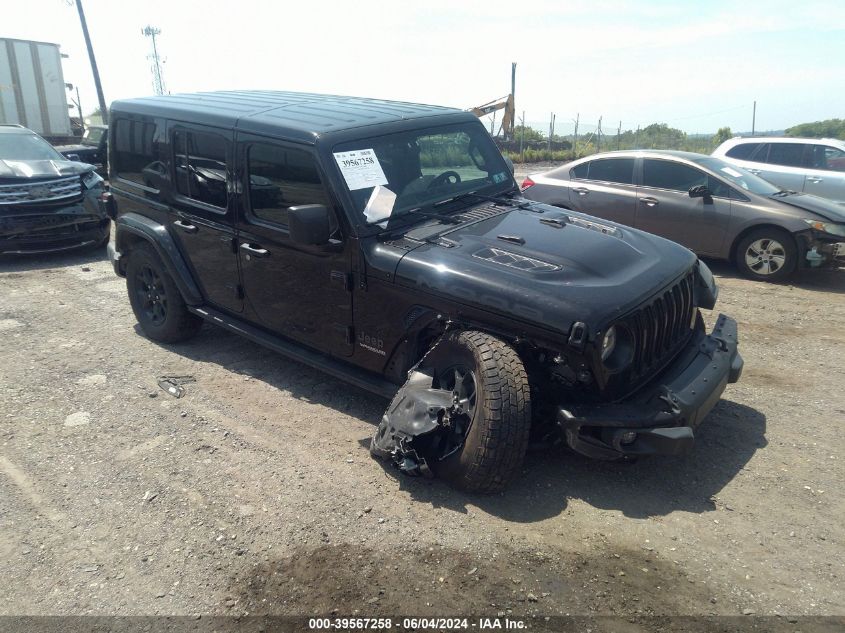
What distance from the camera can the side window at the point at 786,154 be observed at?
33.7 feet

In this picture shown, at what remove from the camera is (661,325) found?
3.78 m

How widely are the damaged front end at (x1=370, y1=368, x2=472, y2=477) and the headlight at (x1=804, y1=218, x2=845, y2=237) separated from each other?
573 cm

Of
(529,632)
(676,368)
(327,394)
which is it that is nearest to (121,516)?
(327,394)

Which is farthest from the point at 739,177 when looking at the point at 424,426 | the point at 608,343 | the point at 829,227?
the point at 424,426

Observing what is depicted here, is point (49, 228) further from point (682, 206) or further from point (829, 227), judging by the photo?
point (829, 227)

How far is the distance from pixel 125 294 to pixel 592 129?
2518 centimetres

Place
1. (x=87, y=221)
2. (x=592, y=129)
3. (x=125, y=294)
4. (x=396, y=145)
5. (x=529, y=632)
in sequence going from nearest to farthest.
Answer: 1. (x=529, y=632)
2. (x=396, y=145)
3. (x=125, y=294)
4. (x=87, y=221)
5. (x=592, y=129)

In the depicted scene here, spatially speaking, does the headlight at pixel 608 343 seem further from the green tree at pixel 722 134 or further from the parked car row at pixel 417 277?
the green tree at pixel 722 134

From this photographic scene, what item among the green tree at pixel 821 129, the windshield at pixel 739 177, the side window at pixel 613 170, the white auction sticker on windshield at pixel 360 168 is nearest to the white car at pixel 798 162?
the windshield at pixel 739 177

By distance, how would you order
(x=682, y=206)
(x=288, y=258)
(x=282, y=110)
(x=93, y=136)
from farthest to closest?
(x=93, y=136), (x=682, y=206), (x=282, y=110), (x=288, y=258)

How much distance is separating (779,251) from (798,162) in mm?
3696

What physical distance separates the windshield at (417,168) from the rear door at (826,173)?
712 cm

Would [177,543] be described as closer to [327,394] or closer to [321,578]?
[321,578]

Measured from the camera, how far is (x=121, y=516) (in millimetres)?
3523
